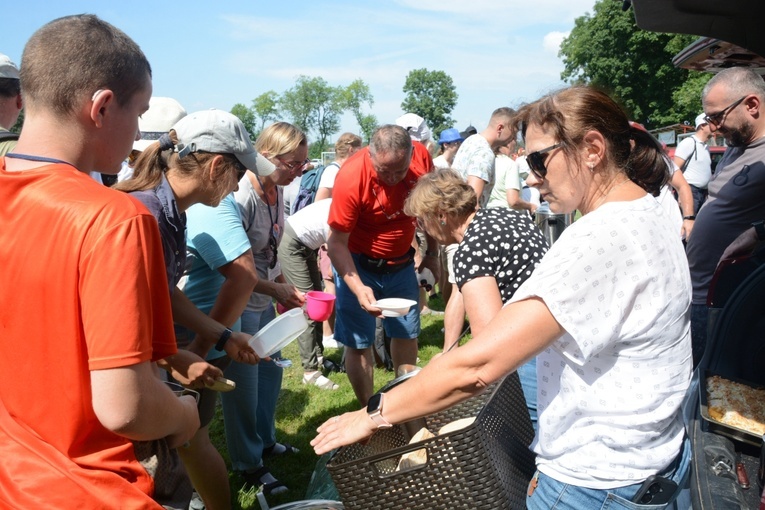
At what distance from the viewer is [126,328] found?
127cm

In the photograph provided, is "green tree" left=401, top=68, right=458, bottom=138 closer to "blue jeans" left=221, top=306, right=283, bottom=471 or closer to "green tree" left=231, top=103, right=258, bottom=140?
"green tree" left=231, top=103, right=258, bottom=140

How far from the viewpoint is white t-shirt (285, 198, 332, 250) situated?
5.15 meters

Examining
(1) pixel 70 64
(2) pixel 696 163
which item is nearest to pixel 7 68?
(1) pixel 70 64

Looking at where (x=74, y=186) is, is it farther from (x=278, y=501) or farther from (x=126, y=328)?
(x=278, y=501)

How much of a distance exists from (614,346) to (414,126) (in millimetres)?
5874

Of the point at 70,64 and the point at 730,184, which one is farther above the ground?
the point at 70,64

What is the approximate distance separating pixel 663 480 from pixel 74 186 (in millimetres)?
1551

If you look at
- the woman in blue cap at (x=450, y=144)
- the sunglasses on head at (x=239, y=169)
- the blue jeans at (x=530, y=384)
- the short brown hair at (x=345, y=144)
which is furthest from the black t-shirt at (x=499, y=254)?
the woman in blue cap at (x=450, y=144)

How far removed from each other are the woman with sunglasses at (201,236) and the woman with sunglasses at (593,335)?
3.60ft

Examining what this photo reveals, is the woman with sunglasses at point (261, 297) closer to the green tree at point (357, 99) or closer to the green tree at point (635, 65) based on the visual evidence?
the green tree at point (635, 65)

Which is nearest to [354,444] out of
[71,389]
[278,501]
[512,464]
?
[512,464]

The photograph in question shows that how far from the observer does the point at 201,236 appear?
9.61ft

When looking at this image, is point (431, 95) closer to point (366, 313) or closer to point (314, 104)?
point (314, 104)

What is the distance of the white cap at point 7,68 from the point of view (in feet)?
10.3
